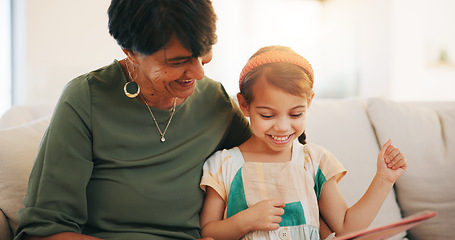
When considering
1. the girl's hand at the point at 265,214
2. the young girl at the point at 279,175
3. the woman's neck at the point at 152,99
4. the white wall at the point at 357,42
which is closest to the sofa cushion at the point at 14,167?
the woman's neck at the point at 152,99

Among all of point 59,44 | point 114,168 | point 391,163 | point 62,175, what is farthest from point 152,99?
point 59,44

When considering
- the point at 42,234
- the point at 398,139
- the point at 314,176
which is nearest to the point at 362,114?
the point at 398,139

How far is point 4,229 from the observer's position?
1.31m

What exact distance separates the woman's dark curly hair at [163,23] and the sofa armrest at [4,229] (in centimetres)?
70

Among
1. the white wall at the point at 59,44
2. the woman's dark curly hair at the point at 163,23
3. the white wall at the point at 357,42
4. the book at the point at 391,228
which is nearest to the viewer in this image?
the book at the point at 391,228

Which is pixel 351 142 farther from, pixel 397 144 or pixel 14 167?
pixel 14 167

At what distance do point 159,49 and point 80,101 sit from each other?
0.29 m

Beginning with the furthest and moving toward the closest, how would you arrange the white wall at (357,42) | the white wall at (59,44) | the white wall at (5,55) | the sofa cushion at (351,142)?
the white wall at (357,42) → the white wall at (59,44) → the white wall at (5,55) → the sofa cushion at (351,142)

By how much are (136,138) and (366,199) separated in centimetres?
69

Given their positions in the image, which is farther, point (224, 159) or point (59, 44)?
point (59, 44)

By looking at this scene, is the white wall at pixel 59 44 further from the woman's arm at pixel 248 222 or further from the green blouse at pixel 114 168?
the woman's arm at pixel 248 222

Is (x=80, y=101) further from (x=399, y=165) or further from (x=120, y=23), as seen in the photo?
(x=399, y=165)

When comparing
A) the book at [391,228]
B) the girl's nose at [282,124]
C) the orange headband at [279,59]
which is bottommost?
the book at [391,228]

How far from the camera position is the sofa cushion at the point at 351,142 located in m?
1.72
